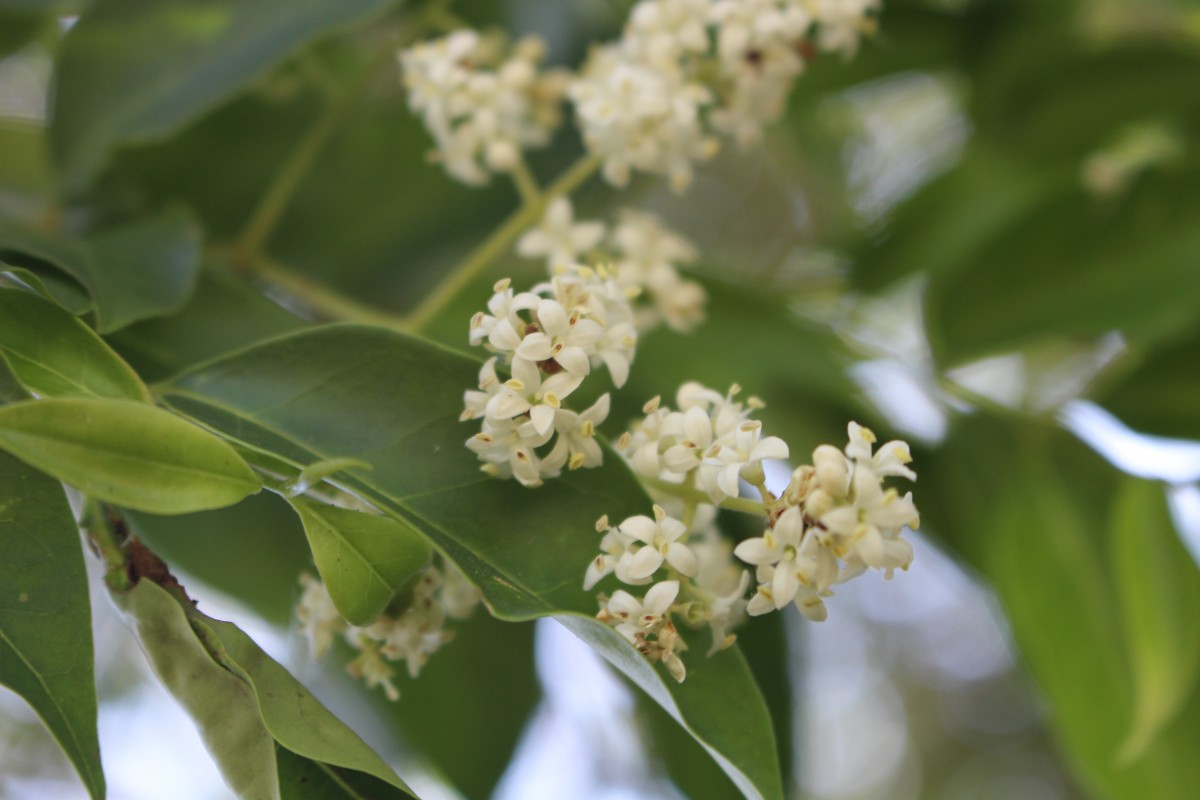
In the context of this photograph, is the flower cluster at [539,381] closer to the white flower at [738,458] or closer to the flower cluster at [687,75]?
the white flower at [738,458]

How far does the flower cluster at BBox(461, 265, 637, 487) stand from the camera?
372mm

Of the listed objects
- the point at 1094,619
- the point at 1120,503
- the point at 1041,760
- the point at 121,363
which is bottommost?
the point at 1041,760

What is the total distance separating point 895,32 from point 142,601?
2.20ft

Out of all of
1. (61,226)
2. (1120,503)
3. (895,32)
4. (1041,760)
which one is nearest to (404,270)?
(61,226)

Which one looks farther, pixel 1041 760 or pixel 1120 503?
pixel 1041 760

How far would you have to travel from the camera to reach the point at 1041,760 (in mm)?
2059

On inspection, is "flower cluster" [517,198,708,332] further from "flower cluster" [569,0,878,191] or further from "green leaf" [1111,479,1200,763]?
"green leaf" [1111,479,1200,763]

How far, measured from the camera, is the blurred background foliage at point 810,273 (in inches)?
23.5

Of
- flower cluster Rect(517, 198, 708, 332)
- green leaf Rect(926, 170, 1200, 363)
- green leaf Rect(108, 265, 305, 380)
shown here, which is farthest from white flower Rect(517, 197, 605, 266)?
green leaf Rect(926, 170, 1200, 363)

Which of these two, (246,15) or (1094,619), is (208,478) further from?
(1094,619)

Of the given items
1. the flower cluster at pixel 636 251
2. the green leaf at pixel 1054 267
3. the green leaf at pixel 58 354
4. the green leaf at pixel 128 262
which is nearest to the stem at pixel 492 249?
the flower cluster at pixel 636 251

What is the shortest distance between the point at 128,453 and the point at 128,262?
19 centimetres

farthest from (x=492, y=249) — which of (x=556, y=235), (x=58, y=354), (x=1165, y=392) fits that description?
(x=1165, y=392)

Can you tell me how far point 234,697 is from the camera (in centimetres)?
36
